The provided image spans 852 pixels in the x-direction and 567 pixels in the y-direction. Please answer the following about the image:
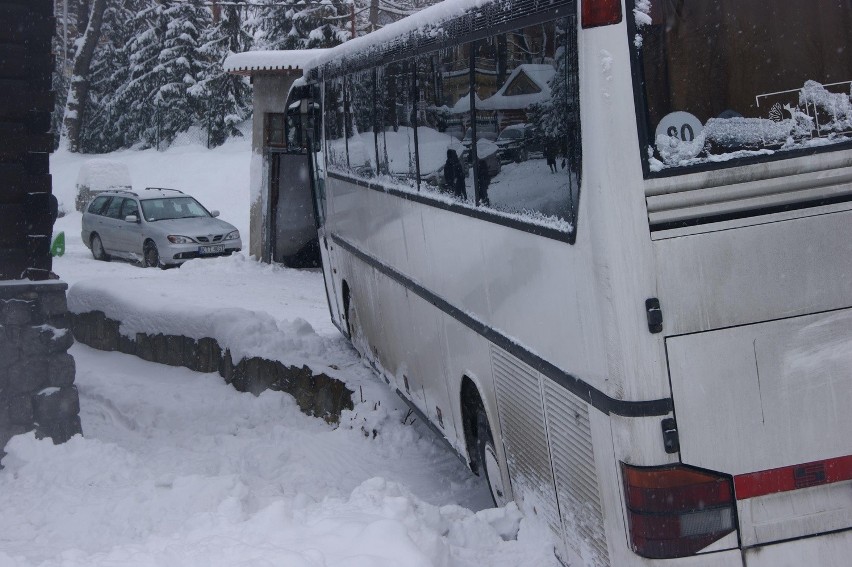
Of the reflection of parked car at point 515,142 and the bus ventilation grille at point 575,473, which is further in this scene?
the reflection of parked car at point 515,142

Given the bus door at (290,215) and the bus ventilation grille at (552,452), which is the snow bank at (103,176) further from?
the bus ventilation grille at (552,452)

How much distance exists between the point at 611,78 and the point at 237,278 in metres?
15.4

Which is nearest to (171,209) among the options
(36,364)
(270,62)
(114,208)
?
(114,208)

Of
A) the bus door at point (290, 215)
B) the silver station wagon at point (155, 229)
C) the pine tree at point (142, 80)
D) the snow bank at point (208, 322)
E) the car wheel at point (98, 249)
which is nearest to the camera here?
the snow bank at point (208, 322)

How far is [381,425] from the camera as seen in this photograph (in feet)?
28.0

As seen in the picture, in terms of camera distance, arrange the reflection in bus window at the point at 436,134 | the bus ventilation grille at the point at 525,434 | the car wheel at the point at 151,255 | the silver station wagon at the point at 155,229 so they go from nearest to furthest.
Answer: the bus ventilation grille at the point at 525,434
the reflection in bus window at the point at 436,134
the silver station wagon at the point at 155,229
the car wheel at the point at 151,255

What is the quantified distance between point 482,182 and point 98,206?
2010cm

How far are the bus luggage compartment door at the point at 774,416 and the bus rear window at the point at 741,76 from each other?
0.68 meters

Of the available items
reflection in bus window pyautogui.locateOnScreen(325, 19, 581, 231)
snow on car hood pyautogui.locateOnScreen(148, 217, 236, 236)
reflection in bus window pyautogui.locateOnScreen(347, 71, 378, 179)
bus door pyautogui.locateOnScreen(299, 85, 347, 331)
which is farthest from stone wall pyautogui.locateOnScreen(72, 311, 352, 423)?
snow on car hood pyautogui.locateOnScreen(148, 217, 236, 236)

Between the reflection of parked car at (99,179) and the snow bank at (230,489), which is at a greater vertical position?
the reflection of parked car at (99,179)

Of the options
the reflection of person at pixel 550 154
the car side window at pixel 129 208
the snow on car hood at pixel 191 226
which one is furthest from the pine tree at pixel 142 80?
the reflection of person at pixel 550 154

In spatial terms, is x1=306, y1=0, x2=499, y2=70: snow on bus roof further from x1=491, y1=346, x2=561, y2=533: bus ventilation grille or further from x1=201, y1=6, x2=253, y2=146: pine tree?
x1=201, y1=6, x2=253, y2=146: pine tree

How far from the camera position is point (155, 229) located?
21.4m

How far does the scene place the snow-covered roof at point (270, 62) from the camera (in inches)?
771
